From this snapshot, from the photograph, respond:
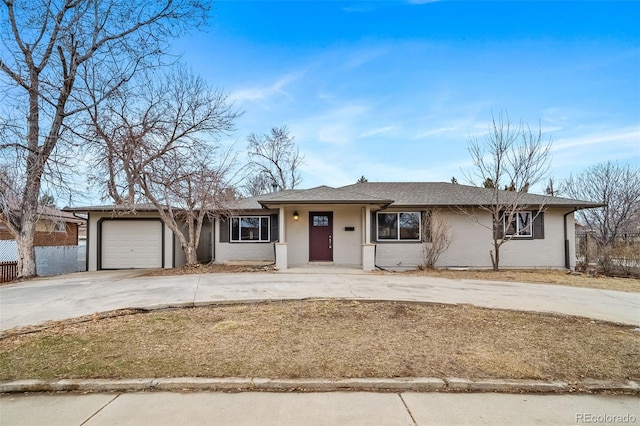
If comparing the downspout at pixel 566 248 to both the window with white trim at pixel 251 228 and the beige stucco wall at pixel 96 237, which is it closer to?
the window with white trim at pixel 251 228

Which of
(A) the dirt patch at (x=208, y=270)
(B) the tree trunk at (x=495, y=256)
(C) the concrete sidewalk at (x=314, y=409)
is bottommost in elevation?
(C) the concrete sidewalk at (x=314, y=409)

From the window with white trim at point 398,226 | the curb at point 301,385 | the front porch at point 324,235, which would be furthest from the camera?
the front porch at point 324,235

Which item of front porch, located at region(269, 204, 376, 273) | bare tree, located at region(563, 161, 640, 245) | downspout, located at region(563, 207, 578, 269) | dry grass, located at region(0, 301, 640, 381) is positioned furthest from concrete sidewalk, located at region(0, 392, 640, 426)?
bare tree, located at region(563, 161, 640, 245)

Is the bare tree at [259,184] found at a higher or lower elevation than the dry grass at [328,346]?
higher

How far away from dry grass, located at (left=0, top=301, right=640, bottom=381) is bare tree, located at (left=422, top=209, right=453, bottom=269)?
704 cm

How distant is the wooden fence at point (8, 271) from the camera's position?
11.4m

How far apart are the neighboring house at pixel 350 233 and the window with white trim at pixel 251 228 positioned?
0.14 feet

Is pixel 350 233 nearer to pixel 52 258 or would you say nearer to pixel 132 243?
pixel 132 243

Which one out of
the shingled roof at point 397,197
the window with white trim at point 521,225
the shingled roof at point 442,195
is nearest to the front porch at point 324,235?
the shingled roof at point 397,197

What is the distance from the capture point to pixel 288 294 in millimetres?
7824

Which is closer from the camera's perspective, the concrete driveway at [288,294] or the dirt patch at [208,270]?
the concrete driveway at [288,294]

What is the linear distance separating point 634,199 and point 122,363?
23.8 metres

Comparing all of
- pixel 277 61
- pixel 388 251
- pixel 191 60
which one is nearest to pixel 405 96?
pixel 277 61

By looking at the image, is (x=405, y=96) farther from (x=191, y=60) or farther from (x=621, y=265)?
(x=621, y=265)
